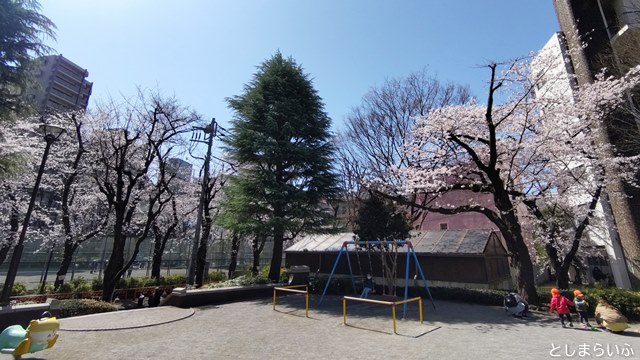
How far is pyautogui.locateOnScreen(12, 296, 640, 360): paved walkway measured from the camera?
6.73 m

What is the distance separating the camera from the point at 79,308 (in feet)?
34.5

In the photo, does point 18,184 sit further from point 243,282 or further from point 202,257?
point 243,282

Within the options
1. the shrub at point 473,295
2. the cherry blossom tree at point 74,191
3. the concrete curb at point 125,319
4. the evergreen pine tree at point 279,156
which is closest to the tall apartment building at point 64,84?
the cherry blossom tree at point 74,191

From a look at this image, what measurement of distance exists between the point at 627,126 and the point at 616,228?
499 cm

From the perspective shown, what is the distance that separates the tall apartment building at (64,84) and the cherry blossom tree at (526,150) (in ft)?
207

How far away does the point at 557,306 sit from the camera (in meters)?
9.56

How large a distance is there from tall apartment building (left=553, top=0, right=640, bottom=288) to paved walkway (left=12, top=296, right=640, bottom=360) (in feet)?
25.5

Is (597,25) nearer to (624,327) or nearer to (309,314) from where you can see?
(624,327)

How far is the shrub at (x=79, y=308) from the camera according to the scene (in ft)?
33.4

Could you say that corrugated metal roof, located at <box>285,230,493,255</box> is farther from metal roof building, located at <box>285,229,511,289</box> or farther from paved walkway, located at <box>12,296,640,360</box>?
paved walkway, located at <box>12,296,640,360</box>

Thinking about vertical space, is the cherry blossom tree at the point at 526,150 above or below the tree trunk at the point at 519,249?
above

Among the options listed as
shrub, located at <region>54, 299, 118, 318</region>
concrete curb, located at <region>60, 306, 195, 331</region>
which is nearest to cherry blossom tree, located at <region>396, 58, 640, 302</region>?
concrete curb, located at <region>60, 306, 195, 331</region>

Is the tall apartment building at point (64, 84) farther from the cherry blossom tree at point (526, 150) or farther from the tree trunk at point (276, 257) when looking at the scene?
the cherry blossom tree at point (526, 150)

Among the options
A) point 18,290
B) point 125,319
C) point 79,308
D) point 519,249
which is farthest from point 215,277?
point 519,249
